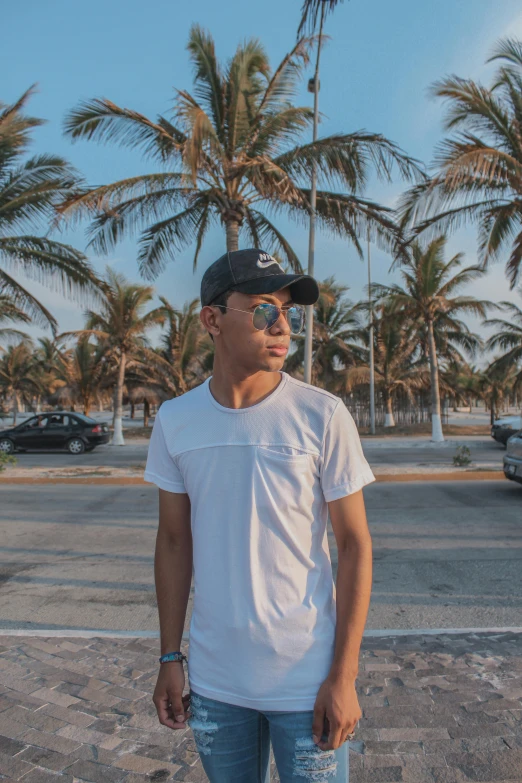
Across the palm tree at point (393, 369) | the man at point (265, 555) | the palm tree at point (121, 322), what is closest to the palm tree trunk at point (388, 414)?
the palm tree at point (393, 369)

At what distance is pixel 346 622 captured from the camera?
1.48m

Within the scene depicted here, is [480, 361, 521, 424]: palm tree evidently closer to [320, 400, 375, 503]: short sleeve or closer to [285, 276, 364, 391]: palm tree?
[285, 276, 364, 391]: palm tree

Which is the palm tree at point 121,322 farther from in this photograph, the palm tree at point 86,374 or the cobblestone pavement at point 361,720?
the cobblestone pavement at point 361,720

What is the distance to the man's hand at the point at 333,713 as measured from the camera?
139 cm

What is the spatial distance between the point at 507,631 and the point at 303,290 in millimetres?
3228

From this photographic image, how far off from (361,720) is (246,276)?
2266mm

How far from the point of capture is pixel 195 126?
9344mm

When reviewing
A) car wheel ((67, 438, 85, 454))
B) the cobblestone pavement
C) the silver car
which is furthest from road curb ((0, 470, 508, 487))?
the cobblestone pavement

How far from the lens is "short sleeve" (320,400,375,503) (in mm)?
1516

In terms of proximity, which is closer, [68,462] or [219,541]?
[219,541]

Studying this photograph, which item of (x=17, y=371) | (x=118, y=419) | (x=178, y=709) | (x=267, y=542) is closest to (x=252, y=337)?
(x=267, y=542)

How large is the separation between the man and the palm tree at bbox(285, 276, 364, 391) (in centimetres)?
2921

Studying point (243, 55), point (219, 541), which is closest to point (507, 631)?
point (219, 541)

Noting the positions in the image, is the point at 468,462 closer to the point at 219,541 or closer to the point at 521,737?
the point at 521,737
